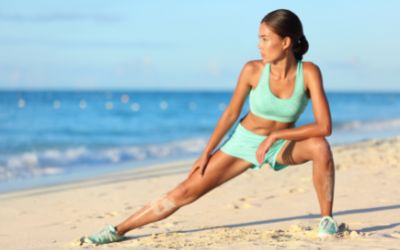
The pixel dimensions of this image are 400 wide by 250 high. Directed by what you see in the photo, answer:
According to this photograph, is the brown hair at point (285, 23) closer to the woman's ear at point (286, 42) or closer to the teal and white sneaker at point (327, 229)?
the woman's ear at point (286, 42)

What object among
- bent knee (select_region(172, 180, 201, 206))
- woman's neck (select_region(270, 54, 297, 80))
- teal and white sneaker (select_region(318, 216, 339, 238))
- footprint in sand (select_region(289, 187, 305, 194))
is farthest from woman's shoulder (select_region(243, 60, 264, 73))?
footprint in sand (select_region(289, 187, 305, 194))

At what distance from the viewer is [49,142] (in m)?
20.3

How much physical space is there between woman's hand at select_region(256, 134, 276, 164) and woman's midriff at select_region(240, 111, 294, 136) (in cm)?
15

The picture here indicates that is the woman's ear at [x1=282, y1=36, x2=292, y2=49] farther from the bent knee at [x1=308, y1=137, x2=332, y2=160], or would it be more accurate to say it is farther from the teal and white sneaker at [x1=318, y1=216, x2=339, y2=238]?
the teal and white sneaker at [x1=318, y1=216, x2=339, y2=238]

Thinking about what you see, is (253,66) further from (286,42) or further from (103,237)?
(103,237)

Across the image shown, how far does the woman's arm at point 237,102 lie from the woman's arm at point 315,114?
336 millimetres

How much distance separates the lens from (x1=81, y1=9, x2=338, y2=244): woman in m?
4.81

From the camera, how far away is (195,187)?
5070 mm

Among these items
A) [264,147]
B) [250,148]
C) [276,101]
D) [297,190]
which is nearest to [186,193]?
[250,148]

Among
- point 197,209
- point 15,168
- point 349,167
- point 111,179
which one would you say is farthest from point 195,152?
point 197,209

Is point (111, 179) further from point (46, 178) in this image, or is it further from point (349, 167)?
point (349, 167)

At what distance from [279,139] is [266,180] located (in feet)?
12.4

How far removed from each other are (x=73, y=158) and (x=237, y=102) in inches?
405

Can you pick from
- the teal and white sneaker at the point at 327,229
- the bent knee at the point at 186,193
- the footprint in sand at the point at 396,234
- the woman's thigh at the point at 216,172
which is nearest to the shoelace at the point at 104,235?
the bent knee at the point at 186,193
